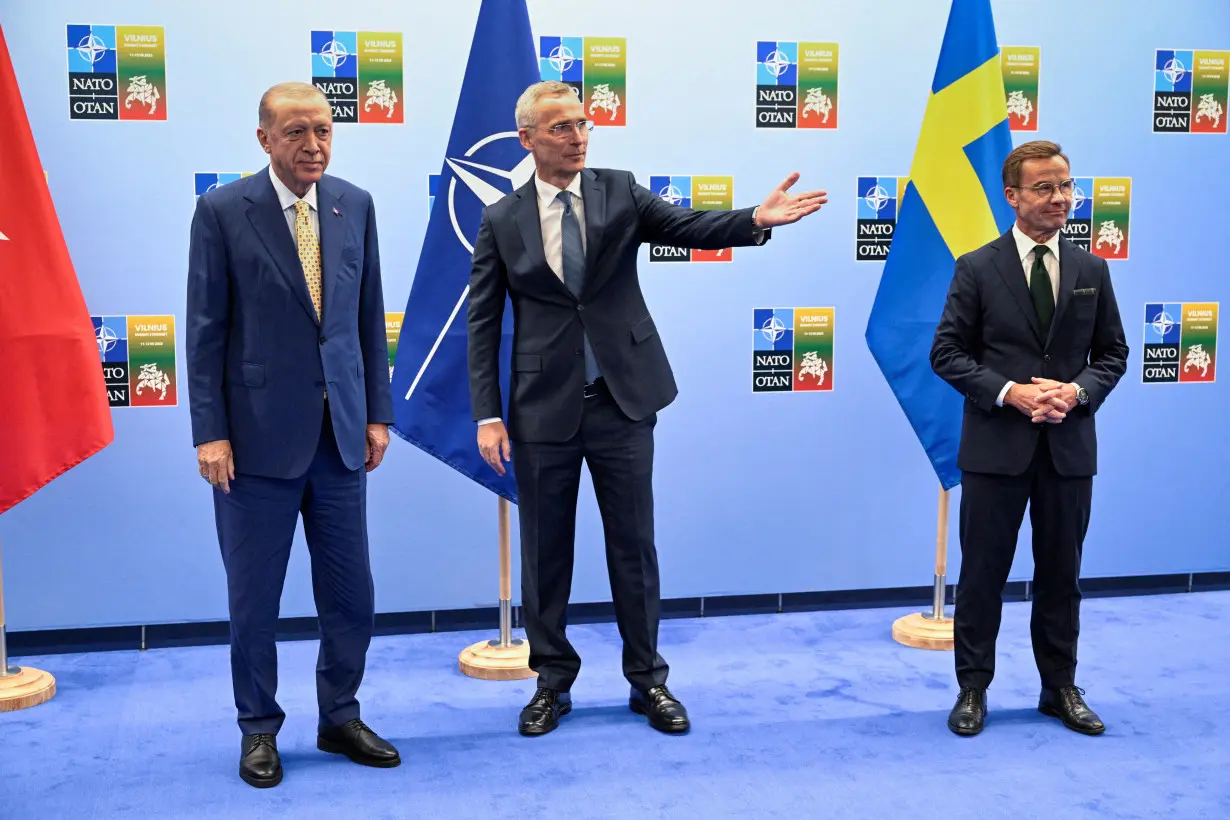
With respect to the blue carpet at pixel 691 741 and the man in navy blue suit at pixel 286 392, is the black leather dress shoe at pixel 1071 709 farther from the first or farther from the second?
the man in navy blue suit at pixel 286 392

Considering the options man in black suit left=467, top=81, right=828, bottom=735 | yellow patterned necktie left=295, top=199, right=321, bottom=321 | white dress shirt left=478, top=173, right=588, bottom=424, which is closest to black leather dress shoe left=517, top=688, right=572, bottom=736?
man in black suit left=467, top=81, right=828, bottom=735

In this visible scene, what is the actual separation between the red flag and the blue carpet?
78 centimetres

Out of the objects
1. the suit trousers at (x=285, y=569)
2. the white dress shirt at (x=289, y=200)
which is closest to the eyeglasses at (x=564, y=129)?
the white dress shirt at (x=289, y=200)

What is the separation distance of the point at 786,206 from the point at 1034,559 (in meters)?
1.27

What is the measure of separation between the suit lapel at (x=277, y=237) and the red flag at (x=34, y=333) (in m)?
1.07

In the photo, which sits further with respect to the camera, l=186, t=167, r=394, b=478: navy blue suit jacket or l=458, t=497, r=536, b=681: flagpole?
l=458, t=497, r=536, b=681: flagpole

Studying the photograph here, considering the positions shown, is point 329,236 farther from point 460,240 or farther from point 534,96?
point 460,240

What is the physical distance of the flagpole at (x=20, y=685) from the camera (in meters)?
3.89

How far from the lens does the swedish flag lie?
14.6 ft

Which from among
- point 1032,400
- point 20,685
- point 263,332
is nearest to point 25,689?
point 20,685

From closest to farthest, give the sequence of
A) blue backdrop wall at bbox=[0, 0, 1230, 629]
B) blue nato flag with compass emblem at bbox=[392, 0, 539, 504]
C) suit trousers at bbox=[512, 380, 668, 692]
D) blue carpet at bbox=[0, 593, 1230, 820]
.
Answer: blue carpet at bbox=[0, 593, 1230, 820] < suit trousers at bbox=[512, 380, 668, 692] < blue nato flag with compass emblem at bbox=[392, 0, 539, 504] < blue backdrop wall at bbox=[0, 0, 1230, 629]

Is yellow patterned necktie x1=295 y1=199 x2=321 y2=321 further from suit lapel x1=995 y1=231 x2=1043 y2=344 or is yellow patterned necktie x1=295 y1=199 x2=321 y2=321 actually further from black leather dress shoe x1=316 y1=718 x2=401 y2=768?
suit lapel x1=995 y1=231 x2=1043 y2=344

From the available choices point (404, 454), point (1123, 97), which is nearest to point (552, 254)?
point (404, 454)

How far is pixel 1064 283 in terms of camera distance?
3.49 m
